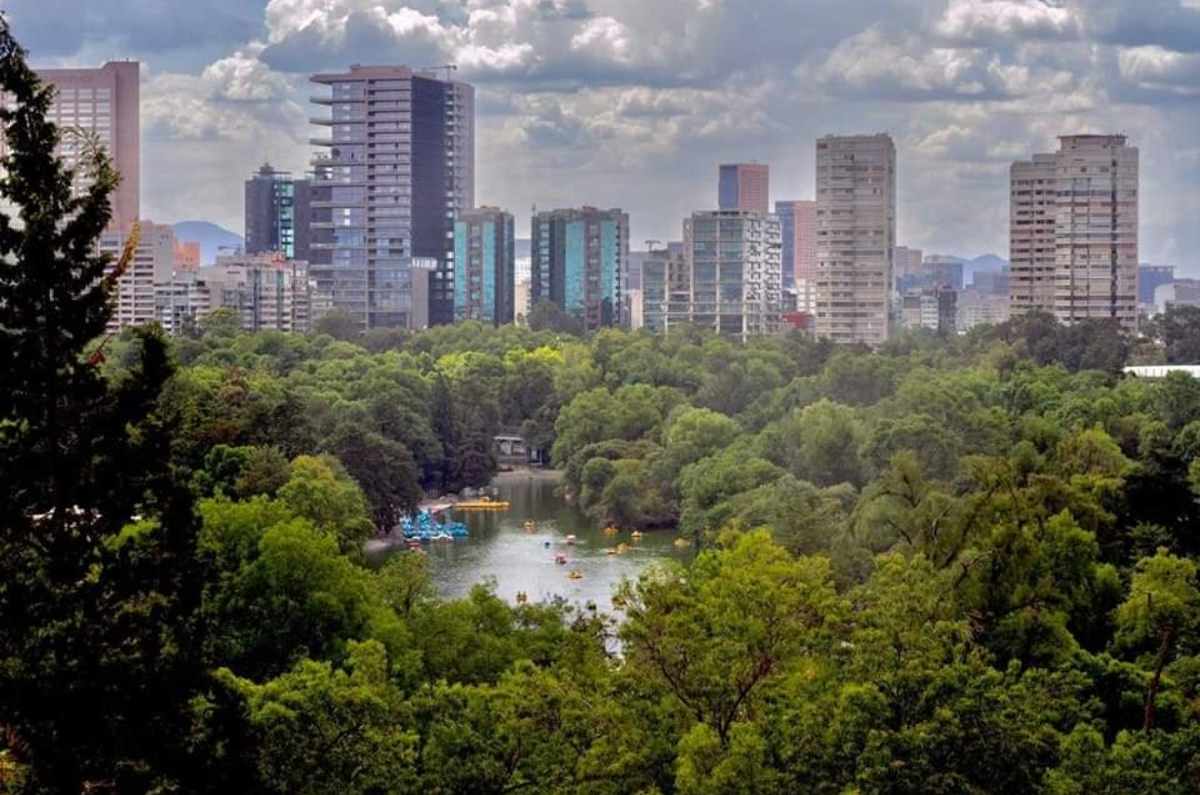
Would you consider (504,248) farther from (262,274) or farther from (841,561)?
(841,561)

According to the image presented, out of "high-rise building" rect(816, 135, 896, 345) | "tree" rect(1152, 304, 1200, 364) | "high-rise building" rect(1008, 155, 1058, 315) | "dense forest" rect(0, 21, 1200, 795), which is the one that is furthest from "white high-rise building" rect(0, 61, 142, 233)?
"dense forest" rect(0, 21, 1200, 795)

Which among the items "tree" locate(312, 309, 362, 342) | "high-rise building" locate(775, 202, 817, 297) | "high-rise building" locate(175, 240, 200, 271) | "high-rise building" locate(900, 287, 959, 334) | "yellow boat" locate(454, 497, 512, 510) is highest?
"high-rise building" locate(775, 202, 817, 297)

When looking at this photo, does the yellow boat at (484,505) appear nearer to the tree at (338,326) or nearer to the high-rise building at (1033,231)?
the tree at (338,326)

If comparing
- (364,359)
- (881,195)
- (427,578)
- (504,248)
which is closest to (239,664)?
(427,578)

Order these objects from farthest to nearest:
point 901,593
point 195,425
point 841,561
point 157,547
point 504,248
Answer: point 504,248 → point 195,425 → point 841,561 → point 901,593 → point 157,547

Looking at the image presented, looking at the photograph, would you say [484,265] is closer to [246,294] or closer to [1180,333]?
[246,294]

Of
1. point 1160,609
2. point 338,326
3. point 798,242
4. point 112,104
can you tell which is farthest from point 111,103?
point 1160,609

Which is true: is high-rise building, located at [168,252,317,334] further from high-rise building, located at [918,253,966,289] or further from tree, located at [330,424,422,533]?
high-rise building, located at [918,253,966,289]
